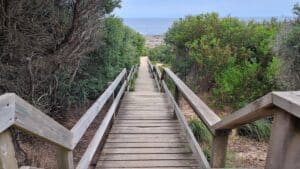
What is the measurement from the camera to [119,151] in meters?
4.22

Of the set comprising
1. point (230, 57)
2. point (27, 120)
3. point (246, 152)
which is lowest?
point (246, 152)

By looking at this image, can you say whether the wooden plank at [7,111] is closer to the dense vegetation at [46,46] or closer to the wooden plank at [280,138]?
the wooden plank at [280,138]

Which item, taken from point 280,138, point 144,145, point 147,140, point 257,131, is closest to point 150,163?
point 144,145

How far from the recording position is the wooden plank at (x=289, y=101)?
134cm

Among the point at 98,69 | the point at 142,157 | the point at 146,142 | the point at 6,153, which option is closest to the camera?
the point at 6,153

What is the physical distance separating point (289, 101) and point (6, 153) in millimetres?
1272

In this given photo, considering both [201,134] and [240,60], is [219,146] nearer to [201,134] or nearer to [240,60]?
[201,134]

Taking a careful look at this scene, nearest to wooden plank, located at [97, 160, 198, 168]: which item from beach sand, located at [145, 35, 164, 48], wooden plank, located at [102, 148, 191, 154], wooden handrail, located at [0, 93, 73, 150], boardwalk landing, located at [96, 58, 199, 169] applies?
boardwalk landing, located at [96, 58, 199, 169]

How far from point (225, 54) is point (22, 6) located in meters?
6.47

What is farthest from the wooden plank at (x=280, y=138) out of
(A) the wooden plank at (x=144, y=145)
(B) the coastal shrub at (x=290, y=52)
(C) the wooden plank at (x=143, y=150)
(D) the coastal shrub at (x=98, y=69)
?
(B) the coastal shrub at (x=290, y=52)

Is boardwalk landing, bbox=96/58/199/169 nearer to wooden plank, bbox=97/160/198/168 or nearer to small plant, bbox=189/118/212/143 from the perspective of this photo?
wooden plank, bbox=97/160/198/168

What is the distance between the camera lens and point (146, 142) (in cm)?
461

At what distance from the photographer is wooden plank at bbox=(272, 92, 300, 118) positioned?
1.34m

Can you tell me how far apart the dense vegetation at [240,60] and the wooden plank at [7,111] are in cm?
659
